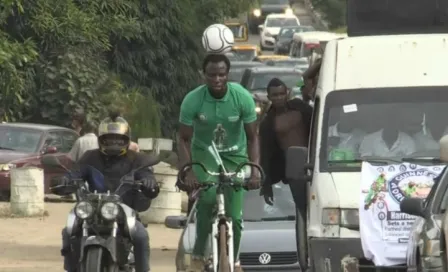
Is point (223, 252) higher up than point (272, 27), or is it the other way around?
point (272, 27)

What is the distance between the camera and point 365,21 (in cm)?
1404

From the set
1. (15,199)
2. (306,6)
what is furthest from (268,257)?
(306,6)

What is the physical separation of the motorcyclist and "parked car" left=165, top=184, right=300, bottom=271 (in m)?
2.19

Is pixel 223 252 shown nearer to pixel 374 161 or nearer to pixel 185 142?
pixel 185 142

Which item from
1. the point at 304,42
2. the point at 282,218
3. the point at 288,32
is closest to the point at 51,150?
the point at 282,218

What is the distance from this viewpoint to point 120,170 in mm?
11367

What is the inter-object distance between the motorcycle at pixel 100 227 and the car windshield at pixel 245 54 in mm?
38851

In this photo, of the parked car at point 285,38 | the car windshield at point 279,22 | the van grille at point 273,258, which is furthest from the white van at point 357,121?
the car windshield at point 279,22

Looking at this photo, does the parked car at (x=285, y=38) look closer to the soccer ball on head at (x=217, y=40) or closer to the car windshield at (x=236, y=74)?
the car windshield at (x=236, y=74)

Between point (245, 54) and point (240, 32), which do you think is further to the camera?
point (240, 32)

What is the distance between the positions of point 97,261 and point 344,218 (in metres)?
1.90

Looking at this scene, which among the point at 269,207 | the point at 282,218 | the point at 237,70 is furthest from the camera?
the point at 237,70

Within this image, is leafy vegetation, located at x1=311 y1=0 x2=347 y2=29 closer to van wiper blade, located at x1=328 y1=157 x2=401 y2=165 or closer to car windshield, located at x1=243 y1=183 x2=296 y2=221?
car windshield, located at x1=243 y1=183 x2=296 y2=221

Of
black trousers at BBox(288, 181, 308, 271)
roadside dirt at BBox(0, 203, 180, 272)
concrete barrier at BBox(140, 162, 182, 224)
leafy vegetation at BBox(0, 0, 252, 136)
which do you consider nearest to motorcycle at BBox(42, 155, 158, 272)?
black trousers at BBox(288, 181, 308, 271)
